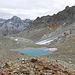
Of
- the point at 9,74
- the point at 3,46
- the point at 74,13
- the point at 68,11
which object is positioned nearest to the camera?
the point at 9,74

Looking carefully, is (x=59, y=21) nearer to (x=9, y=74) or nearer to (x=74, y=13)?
(x=74, y=13)

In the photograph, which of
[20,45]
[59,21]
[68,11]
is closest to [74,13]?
[68,11]

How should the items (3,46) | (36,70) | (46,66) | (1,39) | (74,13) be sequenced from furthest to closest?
(74,13), (1,39), (3,46), (46,66), (36,70)

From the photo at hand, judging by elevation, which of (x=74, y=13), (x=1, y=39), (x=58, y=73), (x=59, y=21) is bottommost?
(x=58, y=73)

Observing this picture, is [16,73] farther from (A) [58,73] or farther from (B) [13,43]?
(B) [13,43]

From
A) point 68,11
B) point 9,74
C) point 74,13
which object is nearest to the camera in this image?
point 9,74

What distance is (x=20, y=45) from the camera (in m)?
34.2

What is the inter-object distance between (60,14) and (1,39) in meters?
81.0

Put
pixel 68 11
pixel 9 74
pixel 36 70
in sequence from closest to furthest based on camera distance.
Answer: pixel 9 74, pixel 36 70, pixel 68 11

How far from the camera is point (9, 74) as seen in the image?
23.3 feet

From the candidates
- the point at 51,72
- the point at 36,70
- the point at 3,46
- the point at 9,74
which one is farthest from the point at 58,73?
the point at 3,46

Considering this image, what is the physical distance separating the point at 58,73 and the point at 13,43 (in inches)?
1126

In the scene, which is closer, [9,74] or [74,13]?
[9,74]

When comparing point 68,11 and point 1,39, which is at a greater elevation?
point 68,11
